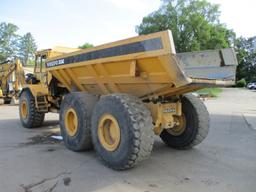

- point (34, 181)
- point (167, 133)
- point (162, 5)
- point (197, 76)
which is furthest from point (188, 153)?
point (162, 5)

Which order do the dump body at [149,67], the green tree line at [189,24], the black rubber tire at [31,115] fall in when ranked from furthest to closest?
the green tree line at [189,24]
the black rubber tire at [31,115]
the dump body at [149,67]

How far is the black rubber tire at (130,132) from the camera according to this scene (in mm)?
4426

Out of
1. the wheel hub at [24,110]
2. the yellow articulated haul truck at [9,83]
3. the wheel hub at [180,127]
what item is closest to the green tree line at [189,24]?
the yellow articulated haul truck at [9,83]

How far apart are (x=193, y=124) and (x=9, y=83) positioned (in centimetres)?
1347

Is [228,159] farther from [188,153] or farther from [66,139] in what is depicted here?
[66,139]

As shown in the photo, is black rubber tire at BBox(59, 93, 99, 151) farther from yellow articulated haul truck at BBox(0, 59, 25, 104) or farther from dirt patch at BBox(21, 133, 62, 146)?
yellow articulated haul truck at BBox(0, 59, 25, 104)

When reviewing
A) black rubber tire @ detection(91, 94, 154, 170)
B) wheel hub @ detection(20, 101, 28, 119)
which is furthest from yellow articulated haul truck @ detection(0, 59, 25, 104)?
black rubber tire @ detection(91, 94, 154, 170)

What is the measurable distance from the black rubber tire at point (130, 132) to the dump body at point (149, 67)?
1.70 feet

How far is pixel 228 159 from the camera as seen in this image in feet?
17.7

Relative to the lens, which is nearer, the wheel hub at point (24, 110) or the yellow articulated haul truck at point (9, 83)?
the wheel hub at point (24, 110)

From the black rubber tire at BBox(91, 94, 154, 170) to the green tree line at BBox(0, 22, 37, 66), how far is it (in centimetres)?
6371

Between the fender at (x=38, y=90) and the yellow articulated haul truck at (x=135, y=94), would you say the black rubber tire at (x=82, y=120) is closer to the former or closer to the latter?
the yellow articulated haul truck at (x=135, y=94)

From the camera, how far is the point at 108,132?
5129 mm

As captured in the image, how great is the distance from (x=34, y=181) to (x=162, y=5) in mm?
47000
